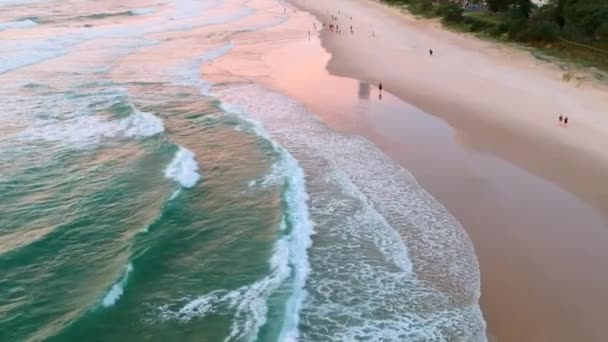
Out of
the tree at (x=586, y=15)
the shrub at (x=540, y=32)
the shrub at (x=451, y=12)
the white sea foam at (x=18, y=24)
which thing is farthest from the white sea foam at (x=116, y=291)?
the white sea foam at (x=18, y=24)

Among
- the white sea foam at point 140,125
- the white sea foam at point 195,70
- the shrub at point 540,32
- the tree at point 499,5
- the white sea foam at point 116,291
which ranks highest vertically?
the tree at point 499,5

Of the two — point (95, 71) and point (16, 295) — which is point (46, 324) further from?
point (95, 71)

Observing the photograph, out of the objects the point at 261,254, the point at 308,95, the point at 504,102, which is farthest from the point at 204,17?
the point at 261,254

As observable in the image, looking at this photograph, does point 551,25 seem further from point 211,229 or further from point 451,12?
point 211,229

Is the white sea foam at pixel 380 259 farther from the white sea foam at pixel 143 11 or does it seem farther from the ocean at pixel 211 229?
the white sea foam at pixel 143 11

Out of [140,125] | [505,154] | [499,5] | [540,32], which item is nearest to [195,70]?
[140,125]

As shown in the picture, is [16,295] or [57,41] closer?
[16,295]

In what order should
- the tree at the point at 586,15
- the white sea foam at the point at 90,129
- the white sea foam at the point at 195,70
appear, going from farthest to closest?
the tree at the point at 586,15
the white sea foam at the point at 195,70
the white sea foam at the point at 90,129

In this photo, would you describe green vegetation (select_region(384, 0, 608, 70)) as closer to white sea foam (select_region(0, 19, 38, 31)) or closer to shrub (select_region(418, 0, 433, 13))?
shrub (select_region(418, 0, 433, 13))
